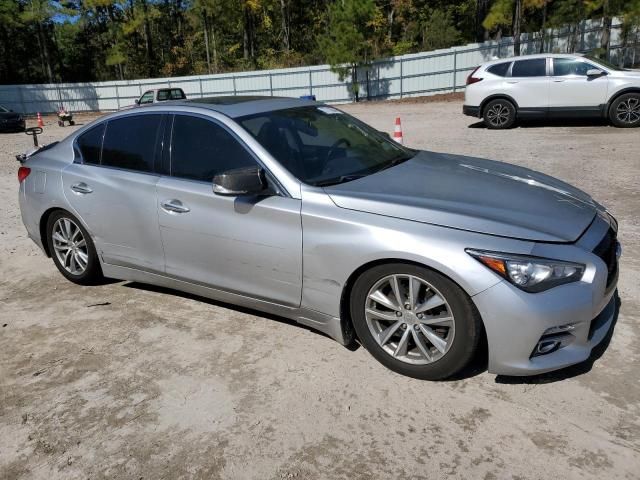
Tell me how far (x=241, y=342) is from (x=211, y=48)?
1947 inches

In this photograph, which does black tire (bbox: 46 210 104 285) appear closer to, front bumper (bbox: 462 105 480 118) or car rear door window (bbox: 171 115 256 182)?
car rear door window (bbox: 171 115 256 182)

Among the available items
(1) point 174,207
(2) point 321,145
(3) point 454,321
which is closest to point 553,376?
(3) point 454,321

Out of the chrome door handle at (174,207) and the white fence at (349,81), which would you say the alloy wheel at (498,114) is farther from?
the white fence at (349,81)

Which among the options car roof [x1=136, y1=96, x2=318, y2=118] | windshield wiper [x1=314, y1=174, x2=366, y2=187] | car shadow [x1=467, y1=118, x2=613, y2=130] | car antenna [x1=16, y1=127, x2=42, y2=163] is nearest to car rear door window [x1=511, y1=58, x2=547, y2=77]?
car shadow [x1=467, y1=118, x2=613, y2=130]

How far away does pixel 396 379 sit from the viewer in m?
3.23

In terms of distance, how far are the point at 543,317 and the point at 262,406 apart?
156cm

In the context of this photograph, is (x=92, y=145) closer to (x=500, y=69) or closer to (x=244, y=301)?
(x=244, y=301)

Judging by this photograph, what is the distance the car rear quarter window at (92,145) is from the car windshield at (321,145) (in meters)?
1.47

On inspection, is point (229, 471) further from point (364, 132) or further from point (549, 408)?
point (364, 132)

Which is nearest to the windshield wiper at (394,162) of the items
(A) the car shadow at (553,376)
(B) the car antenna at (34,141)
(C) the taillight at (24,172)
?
(A) the car shadow at (553,376)

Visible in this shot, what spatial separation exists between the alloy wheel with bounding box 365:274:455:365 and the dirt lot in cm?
19

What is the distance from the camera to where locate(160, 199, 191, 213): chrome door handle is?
12.6 feet

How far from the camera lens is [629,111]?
41.2 feet

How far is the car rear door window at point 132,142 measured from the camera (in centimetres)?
418
